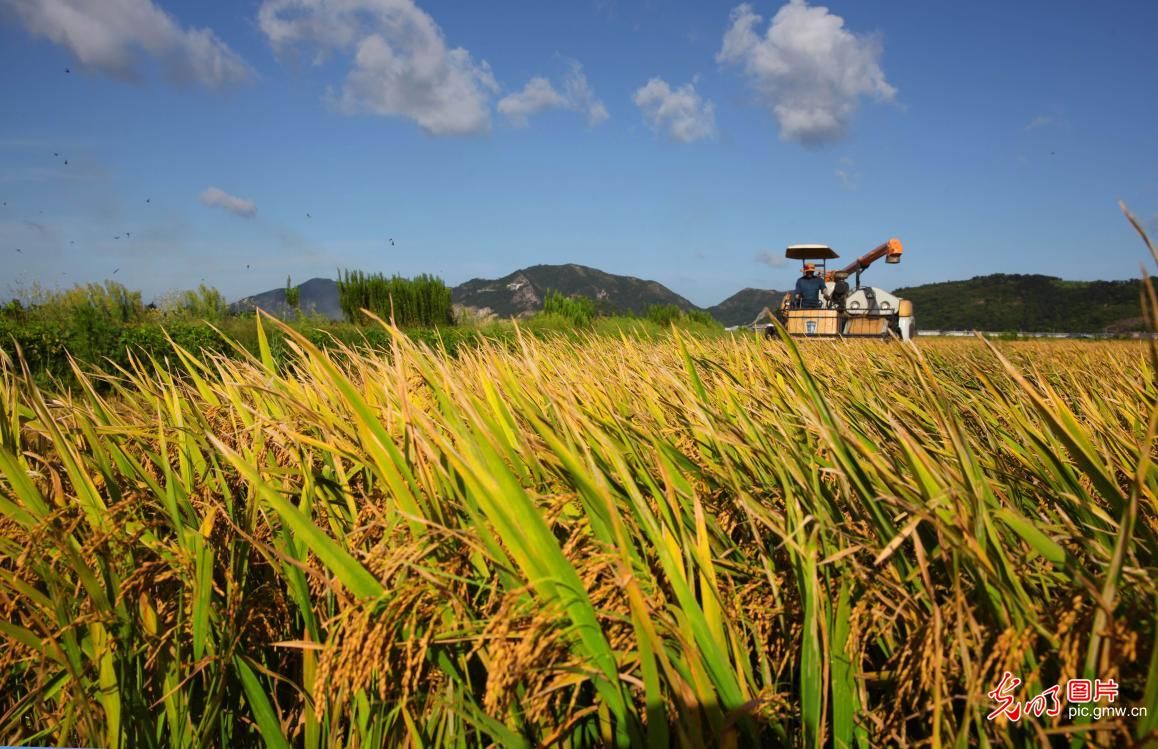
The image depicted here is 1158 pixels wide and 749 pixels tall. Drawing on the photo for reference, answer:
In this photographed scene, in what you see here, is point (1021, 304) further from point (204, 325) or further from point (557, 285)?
point (204, 325)

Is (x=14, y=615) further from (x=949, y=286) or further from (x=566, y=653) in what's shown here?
→ (x=949, y=286)

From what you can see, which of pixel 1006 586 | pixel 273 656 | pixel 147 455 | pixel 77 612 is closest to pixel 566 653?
pixel 1006 586

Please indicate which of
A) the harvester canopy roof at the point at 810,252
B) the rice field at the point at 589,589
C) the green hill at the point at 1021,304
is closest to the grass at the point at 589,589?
the rice field at the point at 589,589

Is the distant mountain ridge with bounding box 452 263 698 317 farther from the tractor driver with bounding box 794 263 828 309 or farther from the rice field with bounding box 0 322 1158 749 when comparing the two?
the rice field with bounding box 0 322 1158 749

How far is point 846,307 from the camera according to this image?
15.8 meters

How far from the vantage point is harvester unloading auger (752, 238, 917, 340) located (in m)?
12.6

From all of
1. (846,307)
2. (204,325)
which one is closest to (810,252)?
(846,307)

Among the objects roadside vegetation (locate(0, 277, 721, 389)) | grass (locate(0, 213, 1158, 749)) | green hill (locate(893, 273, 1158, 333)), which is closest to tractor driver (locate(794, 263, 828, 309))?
roadside vegetation (locate(0, 277, 721, 389))

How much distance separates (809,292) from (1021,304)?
54495 millimetres

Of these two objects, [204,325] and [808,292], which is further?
[808,292]

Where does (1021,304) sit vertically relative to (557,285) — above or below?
below

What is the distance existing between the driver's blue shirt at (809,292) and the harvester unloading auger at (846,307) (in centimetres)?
7

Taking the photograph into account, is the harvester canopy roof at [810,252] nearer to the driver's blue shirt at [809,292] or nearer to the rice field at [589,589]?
the driver's blue shirt at [809,292]

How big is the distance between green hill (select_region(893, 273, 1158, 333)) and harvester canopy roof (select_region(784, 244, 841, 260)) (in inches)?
1386
